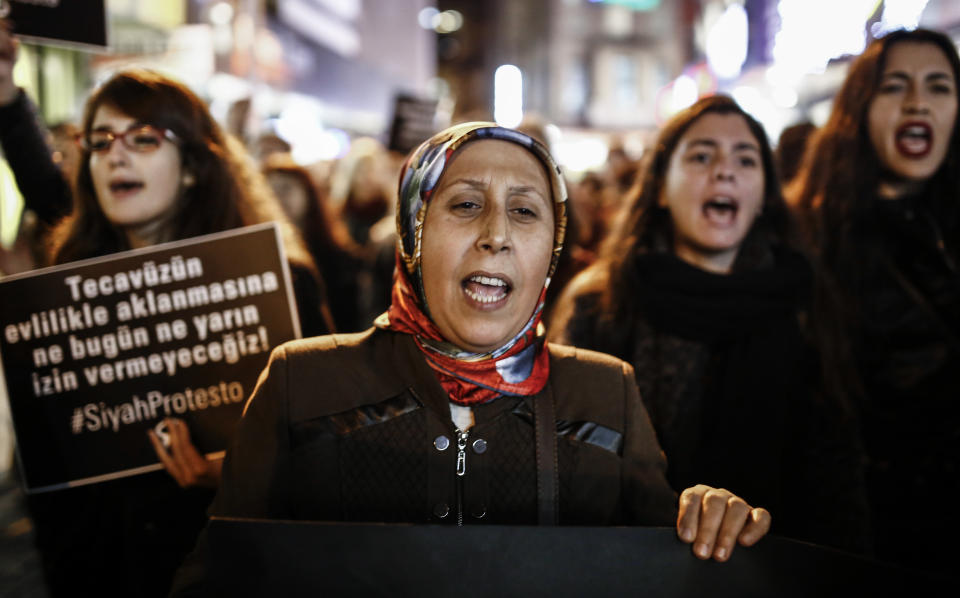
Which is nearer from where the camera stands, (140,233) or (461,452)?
(461,452)

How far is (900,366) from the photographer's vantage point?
2.63 metres

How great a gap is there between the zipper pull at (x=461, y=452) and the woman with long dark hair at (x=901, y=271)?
1767 millimetres

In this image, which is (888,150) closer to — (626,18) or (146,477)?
(146,477)

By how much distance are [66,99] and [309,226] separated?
2464 mm

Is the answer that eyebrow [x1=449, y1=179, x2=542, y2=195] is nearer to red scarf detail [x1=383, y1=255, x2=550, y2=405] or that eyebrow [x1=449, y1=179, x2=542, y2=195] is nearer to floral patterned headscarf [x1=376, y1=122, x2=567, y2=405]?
floral patterned headscarf [x1=376, y1=122, x2=567, y2=405]

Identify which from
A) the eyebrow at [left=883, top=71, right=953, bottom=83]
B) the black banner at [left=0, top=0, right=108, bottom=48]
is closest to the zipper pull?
the black banner at [left=0, top=0, right=108, bottom=48]

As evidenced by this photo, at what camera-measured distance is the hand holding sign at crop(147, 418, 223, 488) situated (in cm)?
195

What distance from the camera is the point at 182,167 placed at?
2250 millimetres

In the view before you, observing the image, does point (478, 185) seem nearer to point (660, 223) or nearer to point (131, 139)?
point (131, 139)

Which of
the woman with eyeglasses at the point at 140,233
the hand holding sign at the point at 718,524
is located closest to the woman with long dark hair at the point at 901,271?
the hand holding sign at the point at 718,524

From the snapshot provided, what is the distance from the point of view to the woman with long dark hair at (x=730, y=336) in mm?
2383

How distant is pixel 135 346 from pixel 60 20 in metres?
1.27

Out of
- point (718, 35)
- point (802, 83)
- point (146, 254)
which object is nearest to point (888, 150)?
point (146, 254)

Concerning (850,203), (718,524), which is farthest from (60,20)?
(850,203)
